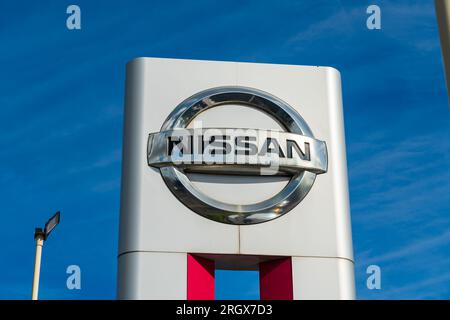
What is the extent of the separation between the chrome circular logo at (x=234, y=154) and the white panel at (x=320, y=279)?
106cm

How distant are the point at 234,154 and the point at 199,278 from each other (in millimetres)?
2376

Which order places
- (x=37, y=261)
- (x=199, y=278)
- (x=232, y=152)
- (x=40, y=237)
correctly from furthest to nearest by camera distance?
(x=40, y=237), (x=37, y=261), (x=232, y=152), (x=199, y=278)

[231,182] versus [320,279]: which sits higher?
[231,182]

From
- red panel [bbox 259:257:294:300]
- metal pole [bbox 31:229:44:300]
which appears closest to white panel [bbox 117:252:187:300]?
red panel [bbox 259:257:294:300]

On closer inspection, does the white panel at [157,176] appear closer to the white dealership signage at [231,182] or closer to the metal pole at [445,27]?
A: the white dealership signage at [231,182]

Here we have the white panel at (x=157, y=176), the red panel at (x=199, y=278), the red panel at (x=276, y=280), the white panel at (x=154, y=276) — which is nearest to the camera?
the white panel at (x=154, y=276)

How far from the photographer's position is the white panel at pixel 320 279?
1262cm

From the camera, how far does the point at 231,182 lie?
13.1 m

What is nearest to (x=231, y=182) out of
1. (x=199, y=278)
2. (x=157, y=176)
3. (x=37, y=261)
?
(x=157, y=176)

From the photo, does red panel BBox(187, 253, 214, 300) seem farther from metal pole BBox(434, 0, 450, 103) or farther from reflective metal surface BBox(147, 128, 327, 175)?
metal pole BBox(434, 0, 450, 103)

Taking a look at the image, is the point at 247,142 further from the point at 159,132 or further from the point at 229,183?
the point at 159,132

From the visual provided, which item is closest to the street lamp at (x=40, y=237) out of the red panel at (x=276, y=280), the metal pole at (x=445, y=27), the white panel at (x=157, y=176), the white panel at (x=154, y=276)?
the white panel at (x=157, y=176)

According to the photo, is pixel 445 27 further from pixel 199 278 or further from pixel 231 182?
pixel 199 278
